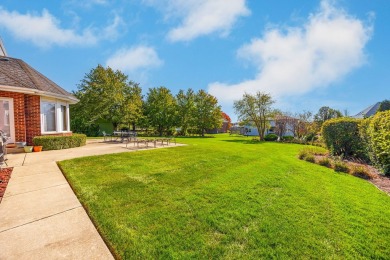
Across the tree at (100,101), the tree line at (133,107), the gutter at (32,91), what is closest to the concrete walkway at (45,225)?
the gutter at (32,91)

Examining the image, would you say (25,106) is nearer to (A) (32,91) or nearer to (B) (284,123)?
(A) (32,91)

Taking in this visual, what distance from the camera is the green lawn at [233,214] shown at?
280cm

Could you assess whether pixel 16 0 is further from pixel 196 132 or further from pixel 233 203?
pixel 196 132

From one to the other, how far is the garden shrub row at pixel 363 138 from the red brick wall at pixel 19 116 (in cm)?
1742

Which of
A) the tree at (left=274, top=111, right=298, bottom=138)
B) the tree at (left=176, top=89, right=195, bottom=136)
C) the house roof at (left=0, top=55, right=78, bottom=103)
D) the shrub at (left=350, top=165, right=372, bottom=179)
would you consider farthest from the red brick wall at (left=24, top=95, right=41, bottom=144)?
the tree at (left=274, top=111, right=298, bottom=138)

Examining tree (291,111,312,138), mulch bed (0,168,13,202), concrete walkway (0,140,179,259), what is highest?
tree (291,111,312,138)

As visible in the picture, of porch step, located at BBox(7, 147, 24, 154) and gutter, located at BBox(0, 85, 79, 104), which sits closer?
gutter, located at BBox(0, 85, 79, 104)

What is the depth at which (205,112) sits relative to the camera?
3644cm

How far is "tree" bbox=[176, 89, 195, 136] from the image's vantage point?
35.5 meters

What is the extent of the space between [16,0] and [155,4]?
729cm

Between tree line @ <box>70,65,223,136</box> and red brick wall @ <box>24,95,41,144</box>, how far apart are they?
17.0 metres

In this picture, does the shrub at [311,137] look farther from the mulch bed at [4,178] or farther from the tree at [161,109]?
the mulch bed at [4,178]

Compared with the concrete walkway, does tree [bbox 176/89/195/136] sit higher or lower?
higher

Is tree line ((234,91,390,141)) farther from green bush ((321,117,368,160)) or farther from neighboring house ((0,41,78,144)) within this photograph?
neighboring house ((0,41,78,144))
